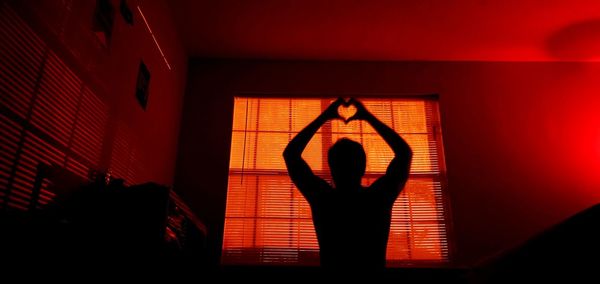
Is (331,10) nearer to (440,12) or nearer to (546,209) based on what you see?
(440,12)

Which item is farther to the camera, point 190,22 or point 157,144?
point 190,22

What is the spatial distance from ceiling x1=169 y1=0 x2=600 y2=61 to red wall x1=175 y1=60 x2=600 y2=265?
5.3 inches

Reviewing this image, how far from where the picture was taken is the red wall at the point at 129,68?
55.1 inches

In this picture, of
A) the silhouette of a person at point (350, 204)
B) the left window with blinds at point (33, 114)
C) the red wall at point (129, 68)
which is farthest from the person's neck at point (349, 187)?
the red wall at point (129, 68)

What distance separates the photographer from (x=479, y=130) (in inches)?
128

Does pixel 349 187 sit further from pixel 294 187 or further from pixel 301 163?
pixel 294 187

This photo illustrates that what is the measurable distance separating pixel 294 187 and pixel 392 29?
1.54 m

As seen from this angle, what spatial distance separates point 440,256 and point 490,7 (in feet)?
6.37

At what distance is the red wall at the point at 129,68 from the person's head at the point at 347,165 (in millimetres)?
1121

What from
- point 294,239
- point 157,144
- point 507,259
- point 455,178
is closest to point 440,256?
point 455,178

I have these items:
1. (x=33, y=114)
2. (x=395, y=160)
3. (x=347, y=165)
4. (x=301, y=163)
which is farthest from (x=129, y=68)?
(x=395, y=160)

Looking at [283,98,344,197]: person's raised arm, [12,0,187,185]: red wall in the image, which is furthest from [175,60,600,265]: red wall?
[283,98,344,197]: person's raised arm

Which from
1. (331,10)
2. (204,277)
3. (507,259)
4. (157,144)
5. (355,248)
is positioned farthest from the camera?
(331,10)

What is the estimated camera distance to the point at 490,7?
2758 mm
